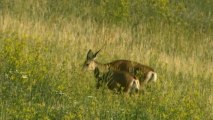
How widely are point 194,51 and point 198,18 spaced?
490 centimetres

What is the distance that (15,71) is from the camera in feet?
28.6

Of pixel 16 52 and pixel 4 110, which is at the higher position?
pixel 16 52

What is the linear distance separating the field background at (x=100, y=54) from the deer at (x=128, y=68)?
0.18 m

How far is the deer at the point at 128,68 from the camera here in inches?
399

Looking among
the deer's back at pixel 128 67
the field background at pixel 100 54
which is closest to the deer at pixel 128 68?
the deer's back at pixel 128 67

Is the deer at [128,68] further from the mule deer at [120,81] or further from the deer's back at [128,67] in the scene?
the mule deer at [120,81]

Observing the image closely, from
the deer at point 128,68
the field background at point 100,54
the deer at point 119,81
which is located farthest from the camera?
the deer at point 128,68

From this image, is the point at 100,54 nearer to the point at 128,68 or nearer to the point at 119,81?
the point at 128,68

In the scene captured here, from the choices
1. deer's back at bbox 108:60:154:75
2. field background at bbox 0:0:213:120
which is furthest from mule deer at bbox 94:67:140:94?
deer's back at bbox 108:60:154:75

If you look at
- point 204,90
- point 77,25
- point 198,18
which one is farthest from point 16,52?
point 198,18

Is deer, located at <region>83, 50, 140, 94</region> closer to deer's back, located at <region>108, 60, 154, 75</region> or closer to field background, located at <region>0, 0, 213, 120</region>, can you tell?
field background, located at <region>0, 0, 213, 120</region>

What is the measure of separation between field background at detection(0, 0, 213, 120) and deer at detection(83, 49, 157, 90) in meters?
0.18

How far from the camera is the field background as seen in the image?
799cm

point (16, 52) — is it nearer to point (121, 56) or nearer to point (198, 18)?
point (121, 56)
